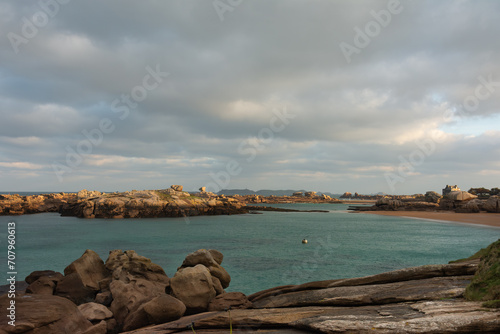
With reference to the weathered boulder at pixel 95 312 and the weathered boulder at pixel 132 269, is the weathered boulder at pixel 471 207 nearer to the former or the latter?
the weathered boulder at pixel 132 269

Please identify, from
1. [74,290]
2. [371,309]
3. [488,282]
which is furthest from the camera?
[74,290]

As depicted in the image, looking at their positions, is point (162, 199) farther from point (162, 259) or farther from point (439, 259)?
point (439, 259)

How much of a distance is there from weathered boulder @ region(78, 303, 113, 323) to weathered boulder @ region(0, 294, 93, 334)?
2.45 ft

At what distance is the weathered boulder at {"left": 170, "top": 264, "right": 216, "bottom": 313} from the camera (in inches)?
476

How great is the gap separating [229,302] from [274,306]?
2.01 m

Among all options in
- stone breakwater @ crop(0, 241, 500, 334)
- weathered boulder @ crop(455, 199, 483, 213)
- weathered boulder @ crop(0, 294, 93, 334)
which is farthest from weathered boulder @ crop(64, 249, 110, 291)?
weathered boulder @ crop(455, 199, 483, 213)

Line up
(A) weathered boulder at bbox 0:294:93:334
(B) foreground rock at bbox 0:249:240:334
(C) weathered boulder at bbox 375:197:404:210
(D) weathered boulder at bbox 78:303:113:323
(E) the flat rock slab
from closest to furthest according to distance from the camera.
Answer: (E) the flat rock slab < (A) weathered boulder at bbox 0:294:93:334 < (B) foreground rock at bbox 0:249:240:334 < (D) weathered boulder at bbox 78:303:113:323 < (C) weathered boulder at bbox 375:197:404:210

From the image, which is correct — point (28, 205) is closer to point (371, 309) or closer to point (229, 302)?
point (229, 302)

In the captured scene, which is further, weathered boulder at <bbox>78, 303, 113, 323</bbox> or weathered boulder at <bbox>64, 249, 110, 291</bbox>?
weathered boulder at <bbox>64, 249, 110, 291</bbox>

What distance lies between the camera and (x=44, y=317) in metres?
9.48

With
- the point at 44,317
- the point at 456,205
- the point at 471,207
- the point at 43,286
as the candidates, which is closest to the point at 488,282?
the point at 44,317

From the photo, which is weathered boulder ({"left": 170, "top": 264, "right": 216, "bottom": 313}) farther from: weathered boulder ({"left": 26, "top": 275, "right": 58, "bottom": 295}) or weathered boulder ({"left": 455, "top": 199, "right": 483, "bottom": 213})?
weathered boulder ({"left": 455, "top": 199, "right": 483, "bottom": 213})

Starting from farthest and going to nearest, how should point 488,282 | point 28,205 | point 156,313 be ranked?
point 28,205
point 156,313
point 488,282

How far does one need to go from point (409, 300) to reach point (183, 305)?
8.05 meters
